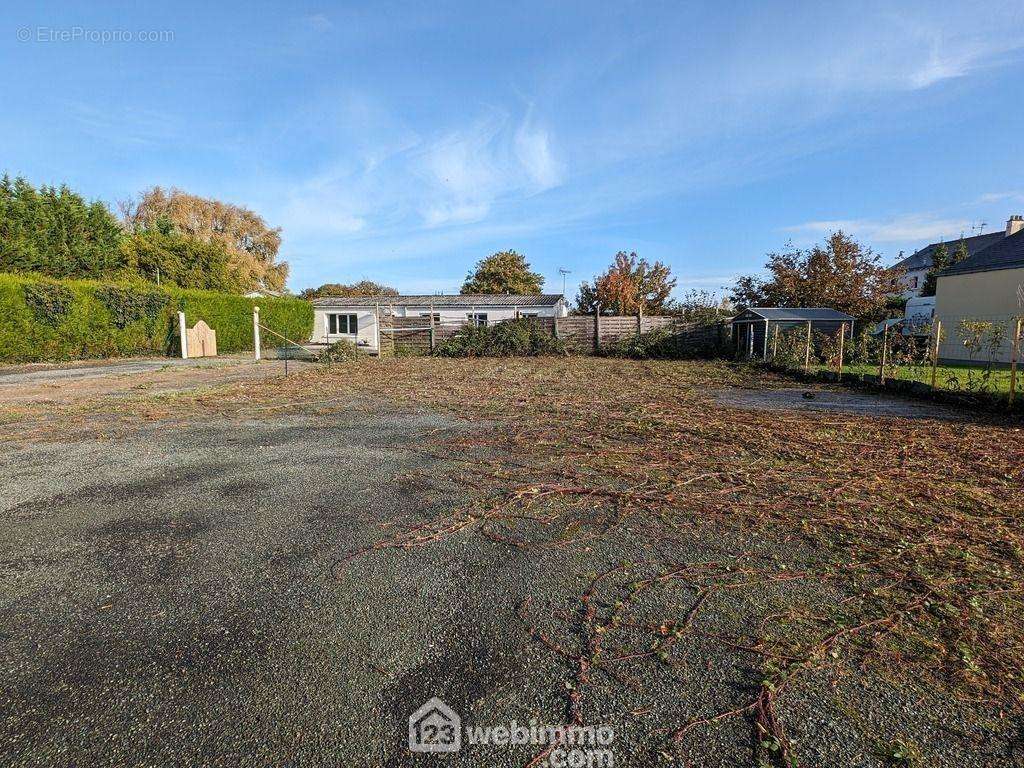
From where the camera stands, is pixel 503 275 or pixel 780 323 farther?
pixel 503 275

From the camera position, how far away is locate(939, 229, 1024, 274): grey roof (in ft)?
57.1

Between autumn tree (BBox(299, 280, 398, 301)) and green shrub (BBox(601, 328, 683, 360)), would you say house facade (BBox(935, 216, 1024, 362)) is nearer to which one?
green shrub (BBox(601, 328, 683, 360))

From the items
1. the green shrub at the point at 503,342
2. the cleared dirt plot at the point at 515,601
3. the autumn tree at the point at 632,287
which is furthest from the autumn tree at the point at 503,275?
the cleared dirt plot at the point at 515,601

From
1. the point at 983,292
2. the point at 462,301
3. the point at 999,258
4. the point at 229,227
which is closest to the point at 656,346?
the point at 983,292

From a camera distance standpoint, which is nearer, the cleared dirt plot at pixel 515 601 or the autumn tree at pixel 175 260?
the cleared dirt plot at pixel 515 601

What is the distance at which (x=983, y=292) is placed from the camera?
60.8ft

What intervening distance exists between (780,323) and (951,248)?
41.8 metres

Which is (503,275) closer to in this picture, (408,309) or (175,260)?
(408,309)

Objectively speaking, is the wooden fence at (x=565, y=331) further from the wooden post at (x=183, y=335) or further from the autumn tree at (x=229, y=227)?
the autumn tree at (x=229, y=227)

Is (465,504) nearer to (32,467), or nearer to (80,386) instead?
(32,467)

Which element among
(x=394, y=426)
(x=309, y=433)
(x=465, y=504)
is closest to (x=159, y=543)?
(x=465, y=504)

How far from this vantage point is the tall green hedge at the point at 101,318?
14953mm

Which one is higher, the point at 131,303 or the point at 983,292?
the point at 983,292

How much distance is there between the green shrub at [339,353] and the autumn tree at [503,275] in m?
28.2
